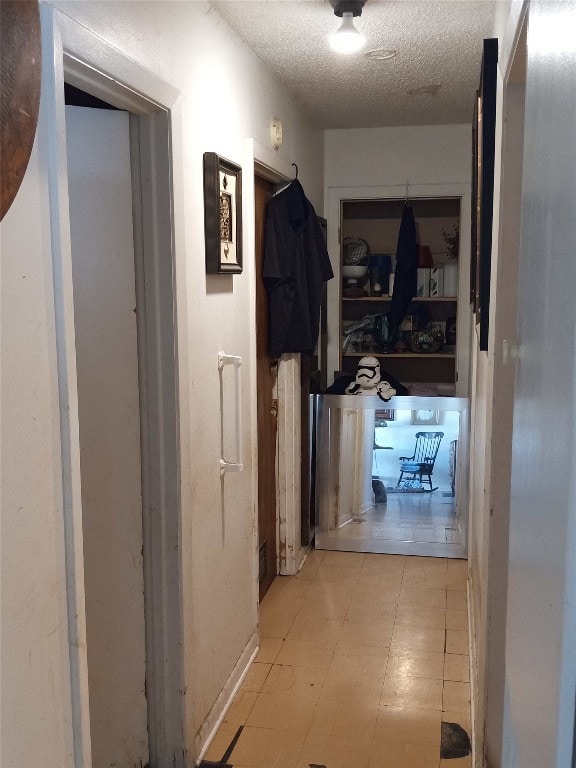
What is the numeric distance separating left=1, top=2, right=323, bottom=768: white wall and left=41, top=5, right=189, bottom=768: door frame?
30 millimetres

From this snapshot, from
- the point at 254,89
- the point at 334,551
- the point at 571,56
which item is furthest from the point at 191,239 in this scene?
the point at 334,551

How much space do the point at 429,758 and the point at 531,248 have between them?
197 centimetres

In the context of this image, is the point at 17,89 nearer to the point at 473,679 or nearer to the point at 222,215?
the point at 222,215

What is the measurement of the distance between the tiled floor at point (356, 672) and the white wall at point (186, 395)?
172 mm

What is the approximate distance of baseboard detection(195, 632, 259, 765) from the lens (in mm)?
2264

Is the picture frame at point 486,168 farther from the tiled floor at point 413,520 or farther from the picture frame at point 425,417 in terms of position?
the tiled floor at point 413,520

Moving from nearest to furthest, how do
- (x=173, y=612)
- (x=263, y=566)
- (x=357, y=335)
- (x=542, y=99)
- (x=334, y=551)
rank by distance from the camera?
(x=542, y=99) → (x=173, y=612) → (x=263, y=566) → (x=334, y=551) → (x=357, y=335)

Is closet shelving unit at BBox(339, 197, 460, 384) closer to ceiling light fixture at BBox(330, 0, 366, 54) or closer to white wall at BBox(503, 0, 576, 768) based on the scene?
ceiling light fixture at BBox(330, 0, 366, 54)

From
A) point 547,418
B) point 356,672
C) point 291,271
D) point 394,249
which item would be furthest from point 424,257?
point 547,418

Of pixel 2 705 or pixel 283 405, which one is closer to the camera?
pixel 2 705

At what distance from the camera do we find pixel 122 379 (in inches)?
79.0

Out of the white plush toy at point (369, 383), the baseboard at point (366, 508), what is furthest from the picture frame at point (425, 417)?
the baseboard at point (366, 508)

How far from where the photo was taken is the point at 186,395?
209 centimetres

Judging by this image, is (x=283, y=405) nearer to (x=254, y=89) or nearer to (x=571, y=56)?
(x=254, y=89)
